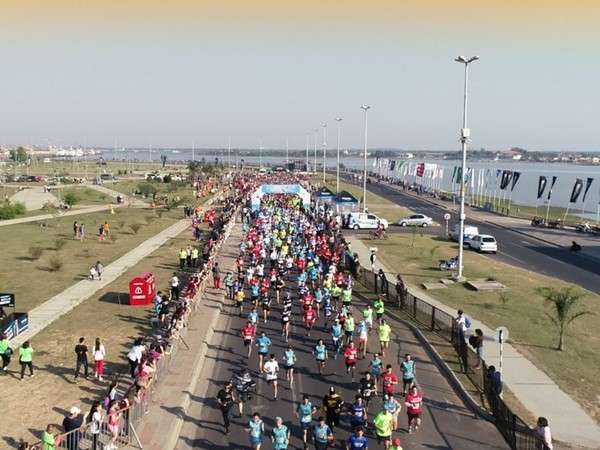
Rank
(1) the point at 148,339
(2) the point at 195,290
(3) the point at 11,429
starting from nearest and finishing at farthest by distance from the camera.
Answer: (3) the point at 11,429
(1) the point at 148,339
(2) the point at 195,290

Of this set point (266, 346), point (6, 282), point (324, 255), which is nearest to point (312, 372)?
point (266, 346)

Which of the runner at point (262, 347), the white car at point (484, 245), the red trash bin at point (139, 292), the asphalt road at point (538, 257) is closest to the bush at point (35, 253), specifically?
the red trash bin at point (139, 292)

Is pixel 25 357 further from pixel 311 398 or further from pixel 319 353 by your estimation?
pixel 319 353

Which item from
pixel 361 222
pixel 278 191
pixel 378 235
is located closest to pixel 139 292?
pixel 378 235

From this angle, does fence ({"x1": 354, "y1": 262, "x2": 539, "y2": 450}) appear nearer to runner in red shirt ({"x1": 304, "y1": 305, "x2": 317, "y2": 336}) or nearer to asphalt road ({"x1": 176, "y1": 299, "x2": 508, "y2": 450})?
asphalt road ({"x1": 176, "y1": 299, "x2": 508, "y2": 450})

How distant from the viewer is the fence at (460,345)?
39.4ft

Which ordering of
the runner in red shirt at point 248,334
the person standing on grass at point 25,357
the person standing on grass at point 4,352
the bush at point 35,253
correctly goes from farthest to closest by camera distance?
the bush at point 35,253 → the runner in red shirt at point 248,334 → the person standing on grass at point 4,352 → the person standing on grass at point 25,357

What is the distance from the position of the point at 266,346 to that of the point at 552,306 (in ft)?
44.7

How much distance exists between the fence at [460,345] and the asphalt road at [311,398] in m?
0.48

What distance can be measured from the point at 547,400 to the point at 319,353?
6.04 m

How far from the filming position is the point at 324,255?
31.1m

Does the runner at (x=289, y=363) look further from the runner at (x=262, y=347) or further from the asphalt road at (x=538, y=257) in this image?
the asphalt road at (x=538, y=257)

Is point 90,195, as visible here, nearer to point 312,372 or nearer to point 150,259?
point 150,259

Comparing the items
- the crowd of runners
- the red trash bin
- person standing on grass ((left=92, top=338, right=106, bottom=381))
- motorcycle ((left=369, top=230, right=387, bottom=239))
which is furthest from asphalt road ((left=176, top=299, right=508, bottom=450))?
motorcycle ((left=369, top=230, right=387, bottom=239))
